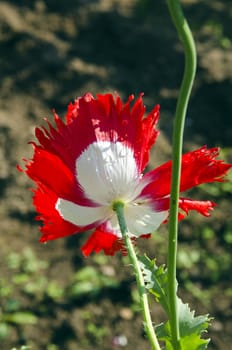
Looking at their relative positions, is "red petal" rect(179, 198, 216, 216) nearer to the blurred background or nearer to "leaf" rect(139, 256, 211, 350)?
"leaf" rect(139, 256, 211, 350)

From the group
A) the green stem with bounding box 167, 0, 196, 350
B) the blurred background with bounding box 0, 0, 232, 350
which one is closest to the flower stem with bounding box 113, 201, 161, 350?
the green stem with bounding box 167, 0, 196, 350

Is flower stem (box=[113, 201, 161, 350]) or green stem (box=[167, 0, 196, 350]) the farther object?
flower stem (box=[113, 201, 161, 350])

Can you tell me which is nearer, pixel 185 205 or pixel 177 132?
pixel 177 132

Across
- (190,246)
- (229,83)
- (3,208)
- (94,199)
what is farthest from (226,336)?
(94,199)

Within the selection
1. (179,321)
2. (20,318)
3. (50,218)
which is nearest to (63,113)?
(20,318)

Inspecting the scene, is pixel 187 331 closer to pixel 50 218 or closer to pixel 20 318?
pixel 50 218

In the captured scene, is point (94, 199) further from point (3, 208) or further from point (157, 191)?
point (3, 208)
